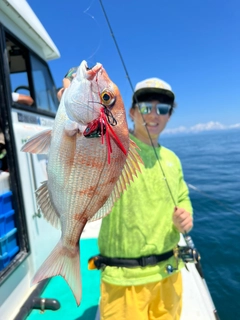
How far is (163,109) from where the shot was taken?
6.56ft

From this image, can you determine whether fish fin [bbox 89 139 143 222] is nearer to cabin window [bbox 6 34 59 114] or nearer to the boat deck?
the boat deck

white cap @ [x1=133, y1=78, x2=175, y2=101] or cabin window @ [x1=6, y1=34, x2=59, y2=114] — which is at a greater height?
cabin window @ [x1=6, y1=34, x2=59, y2=114]

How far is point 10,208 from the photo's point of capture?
2.32 m

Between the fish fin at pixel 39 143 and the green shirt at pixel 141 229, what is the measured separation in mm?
777

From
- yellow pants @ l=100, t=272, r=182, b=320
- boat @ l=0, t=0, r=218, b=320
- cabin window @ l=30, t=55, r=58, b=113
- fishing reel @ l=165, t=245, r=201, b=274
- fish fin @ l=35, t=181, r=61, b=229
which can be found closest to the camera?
fish fin @ l=35, t=181, r=61, b=229

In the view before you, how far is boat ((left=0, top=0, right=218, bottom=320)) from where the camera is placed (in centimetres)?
221

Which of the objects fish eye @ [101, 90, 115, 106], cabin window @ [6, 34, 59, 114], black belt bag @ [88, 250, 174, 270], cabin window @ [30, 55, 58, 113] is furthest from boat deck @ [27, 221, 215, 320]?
cabin window @ [30, 55, 58, 113]

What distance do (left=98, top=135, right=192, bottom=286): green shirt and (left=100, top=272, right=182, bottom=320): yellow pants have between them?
67 millimetres

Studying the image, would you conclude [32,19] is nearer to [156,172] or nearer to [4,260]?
[156,172]

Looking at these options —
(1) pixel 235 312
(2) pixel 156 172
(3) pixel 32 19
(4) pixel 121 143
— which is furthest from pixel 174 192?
(3) pixel 32 19

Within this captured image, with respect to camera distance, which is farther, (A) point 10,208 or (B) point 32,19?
(B) point 32,19

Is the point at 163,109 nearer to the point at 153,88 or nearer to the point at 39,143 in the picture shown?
the point at 153,88

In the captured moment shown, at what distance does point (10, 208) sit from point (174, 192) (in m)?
1.51

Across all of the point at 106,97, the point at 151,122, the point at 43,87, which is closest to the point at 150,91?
the point at 151,122
